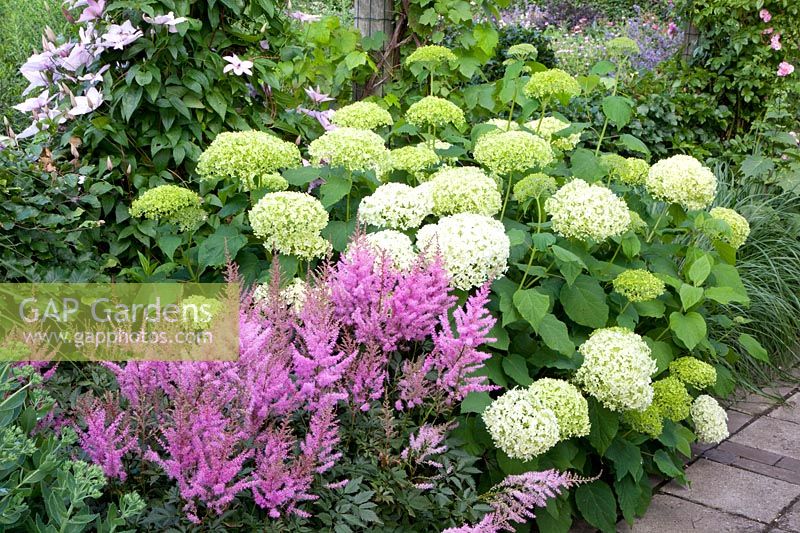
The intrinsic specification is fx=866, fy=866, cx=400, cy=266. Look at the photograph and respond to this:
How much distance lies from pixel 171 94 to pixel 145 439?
201 cm

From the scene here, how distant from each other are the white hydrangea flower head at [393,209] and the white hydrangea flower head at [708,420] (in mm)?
1524

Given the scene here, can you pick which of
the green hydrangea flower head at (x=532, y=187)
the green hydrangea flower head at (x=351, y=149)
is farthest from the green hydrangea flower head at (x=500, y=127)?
the green hydrangea flower head at (x=351, y=149)

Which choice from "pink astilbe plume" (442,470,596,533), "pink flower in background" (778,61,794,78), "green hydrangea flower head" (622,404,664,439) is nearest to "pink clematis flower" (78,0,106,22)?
"pink astilbe plume" (442,470,596,533)

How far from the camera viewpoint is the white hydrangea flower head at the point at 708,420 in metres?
3.54

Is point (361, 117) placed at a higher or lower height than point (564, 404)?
higher

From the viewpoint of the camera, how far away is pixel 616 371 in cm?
285

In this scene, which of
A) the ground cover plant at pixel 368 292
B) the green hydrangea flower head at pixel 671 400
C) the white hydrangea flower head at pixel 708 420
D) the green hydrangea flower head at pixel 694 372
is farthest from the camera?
the white hydrangea flower head at pixel 708 420

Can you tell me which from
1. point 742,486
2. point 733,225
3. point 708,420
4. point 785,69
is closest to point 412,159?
point 733,225

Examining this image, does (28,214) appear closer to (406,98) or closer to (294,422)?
(294,422)

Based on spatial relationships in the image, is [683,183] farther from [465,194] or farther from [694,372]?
[465,194]

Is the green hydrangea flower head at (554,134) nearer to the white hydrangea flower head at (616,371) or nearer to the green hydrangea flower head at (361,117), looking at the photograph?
the green hydrangea flower head at (361,117)

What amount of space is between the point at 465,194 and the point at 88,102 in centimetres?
165

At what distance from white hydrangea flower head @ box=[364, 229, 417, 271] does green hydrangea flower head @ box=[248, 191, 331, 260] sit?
17 cm

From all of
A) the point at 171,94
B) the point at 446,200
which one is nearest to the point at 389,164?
the point at 446,200
